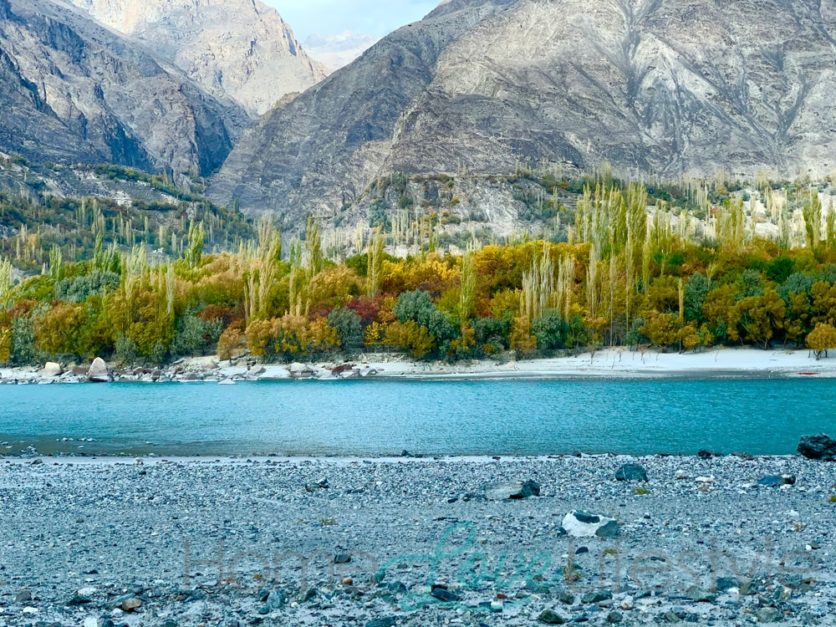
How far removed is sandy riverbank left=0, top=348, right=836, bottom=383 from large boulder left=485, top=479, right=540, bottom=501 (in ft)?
136

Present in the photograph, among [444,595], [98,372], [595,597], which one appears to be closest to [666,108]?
[98,372]

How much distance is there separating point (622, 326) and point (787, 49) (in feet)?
489

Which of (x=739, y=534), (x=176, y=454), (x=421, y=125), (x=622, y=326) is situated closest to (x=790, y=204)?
(x=622, y=326)

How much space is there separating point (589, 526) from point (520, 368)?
4908 centimetres

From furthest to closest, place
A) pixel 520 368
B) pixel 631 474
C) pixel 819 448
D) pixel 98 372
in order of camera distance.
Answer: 1. pixel 98 372
2. pixel 520 368
3. pixel 819 448
4. pixel 631 474

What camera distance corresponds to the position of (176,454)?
1037 inches

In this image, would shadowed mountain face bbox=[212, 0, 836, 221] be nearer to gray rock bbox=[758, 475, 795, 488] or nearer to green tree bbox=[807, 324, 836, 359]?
green tree bbox=[807, 324, 836, 359]

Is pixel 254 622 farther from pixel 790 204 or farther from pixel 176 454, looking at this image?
pixel 790 204

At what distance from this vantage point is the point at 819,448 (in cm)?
2133

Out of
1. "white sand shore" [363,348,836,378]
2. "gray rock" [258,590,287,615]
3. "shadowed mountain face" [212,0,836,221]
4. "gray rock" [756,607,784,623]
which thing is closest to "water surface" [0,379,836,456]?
"white sand shore" [363,348,836,378]

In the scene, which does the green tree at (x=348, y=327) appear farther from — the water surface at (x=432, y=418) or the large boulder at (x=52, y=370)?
the large boulder at (x=52, y=370)

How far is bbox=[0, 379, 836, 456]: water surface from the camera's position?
27609mm

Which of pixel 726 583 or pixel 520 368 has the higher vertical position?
pixel 520 368

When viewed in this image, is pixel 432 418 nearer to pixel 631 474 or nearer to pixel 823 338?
pixel 631 474
